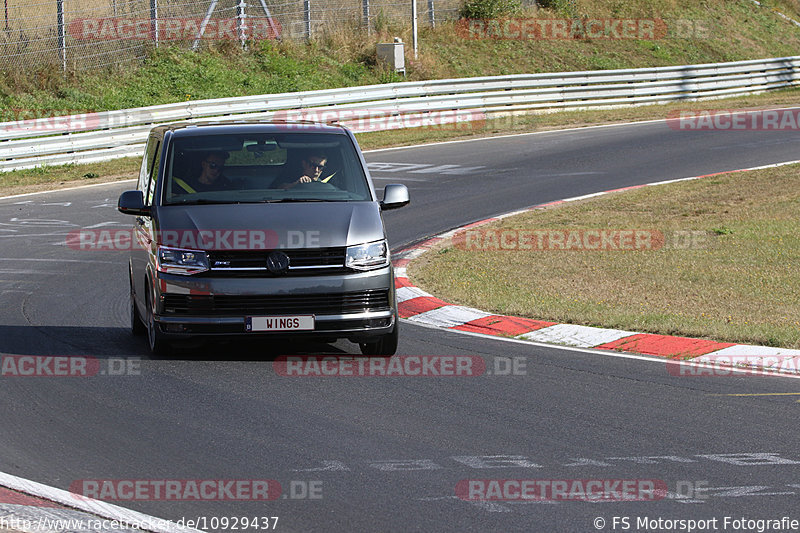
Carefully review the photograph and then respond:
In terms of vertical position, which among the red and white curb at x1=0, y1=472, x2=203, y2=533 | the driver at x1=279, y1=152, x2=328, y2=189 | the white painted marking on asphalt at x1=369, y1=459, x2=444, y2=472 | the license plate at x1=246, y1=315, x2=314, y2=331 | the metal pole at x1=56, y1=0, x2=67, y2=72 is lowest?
the white painted marking on asphalt at x1=369, y1=459, x2=444, y2=472

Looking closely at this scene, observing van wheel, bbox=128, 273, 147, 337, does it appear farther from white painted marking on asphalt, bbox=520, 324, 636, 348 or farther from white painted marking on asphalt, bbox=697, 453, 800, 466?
white painted marking on asphalt, bbox=697, 453, 800, 466

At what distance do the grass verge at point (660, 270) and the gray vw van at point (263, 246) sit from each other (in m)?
2.55

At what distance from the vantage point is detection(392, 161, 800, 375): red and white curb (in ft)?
29.7

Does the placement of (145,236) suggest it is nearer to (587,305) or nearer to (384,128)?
(587,305)

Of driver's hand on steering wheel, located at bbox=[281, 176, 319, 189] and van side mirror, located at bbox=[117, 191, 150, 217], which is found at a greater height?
driver's hand on steering wheel, located at bbox=[281, 176, 319, 189]

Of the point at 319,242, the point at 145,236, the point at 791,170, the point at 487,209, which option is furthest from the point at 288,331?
the point at 791,170

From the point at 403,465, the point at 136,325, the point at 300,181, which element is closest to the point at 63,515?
the point at 403,465

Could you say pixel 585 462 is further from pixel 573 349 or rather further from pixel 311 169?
pixel 311 169

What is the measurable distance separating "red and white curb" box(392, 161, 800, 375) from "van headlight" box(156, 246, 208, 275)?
294 cm

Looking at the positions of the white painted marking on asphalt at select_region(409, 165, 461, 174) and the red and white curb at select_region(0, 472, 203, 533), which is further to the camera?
the white painted marking on asphalt at select_region(409, 165, 461, 174)

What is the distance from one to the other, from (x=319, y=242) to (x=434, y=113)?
21752mm

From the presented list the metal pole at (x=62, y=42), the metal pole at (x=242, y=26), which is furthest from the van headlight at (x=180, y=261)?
the metal pole at (x=242, y=26)

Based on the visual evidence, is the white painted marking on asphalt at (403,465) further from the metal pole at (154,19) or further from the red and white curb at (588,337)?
the metal pole at (154,19)

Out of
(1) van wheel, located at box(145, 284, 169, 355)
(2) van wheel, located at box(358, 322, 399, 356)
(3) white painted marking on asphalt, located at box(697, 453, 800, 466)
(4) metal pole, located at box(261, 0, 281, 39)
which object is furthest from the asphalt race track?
(4) metal pole, located at box(261, 0, 281, 39)
